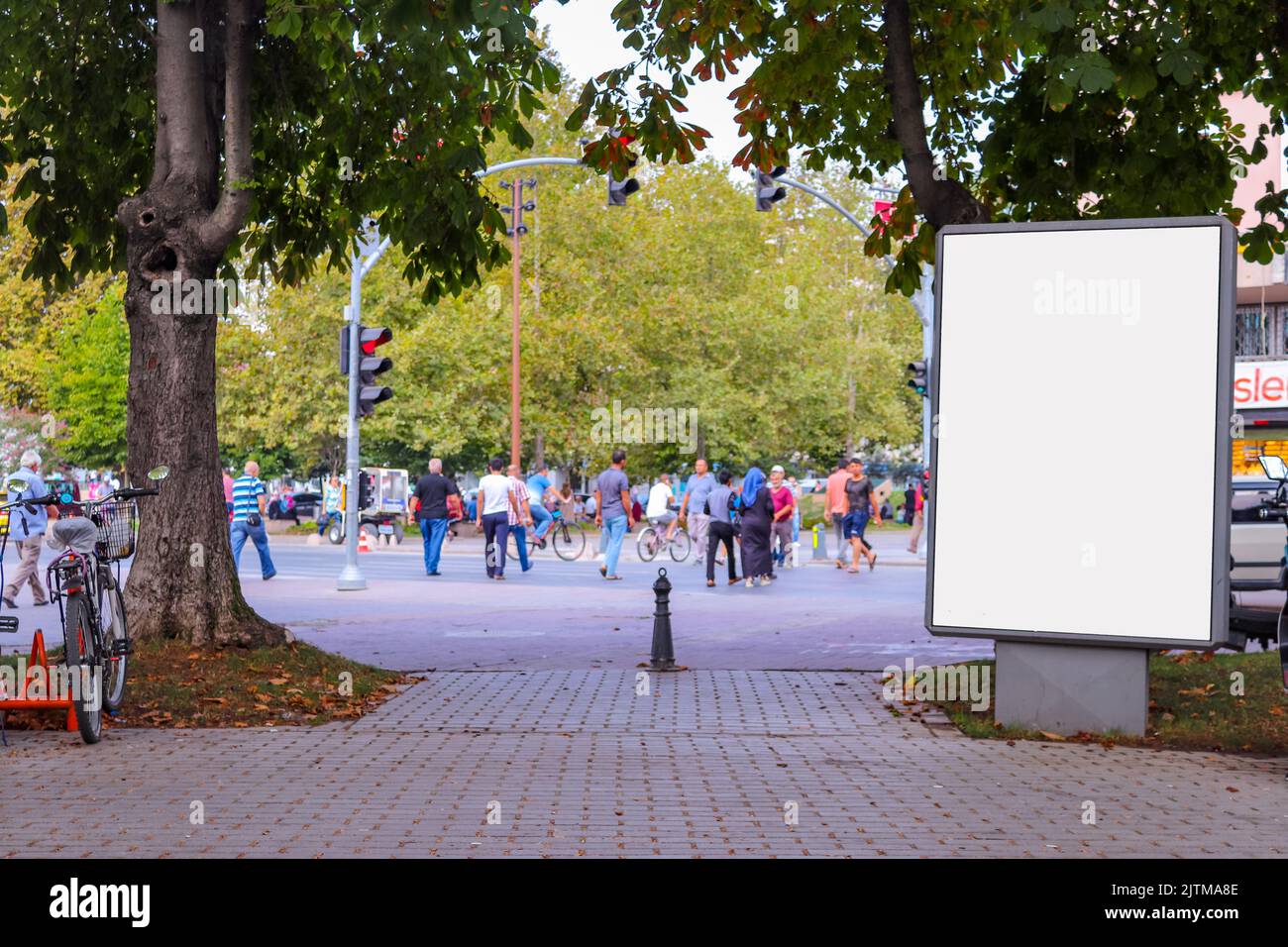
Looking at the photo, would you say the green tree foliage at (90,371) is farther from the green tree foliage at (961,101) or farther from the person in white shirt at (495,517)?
the green tree foliage at (961,101)

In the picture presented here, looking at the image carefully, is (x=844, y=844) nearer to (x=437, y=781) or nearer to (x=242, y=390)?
(x=437, y=781)

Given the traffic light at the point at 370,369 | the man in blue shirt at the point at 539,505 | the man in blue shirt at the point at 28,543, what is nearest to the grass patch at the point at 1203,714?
the traffic light at the point at 370,369

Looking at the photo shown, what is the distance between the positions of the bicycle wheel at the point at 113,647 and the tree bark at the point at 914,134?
6373 mm

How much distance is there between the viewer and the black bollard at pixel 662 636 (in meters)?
12.9

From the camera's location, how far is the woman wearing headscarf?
23.3 metres

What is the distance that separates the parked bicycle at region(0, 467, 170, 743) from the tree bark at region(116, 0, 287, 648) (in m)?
1.46

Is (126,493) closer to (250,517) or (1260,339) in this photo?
(250,517)

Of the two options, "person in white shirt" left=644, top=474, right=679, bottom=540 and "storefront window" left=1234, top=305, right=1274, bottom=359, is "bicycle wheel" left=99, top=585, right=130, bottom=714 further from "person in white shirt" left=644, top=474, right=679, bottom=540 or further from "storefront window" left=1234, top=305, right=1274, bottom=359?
"storefront window" left=1234, top=305, right=1274, bottom=359

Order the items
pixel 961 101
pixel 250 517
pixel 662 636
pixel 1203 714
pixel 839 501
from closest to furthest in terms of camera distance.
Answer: pixel 1203 714, pixel 662 636, pixel 961 101, pixel 250 517, pixel 839 501

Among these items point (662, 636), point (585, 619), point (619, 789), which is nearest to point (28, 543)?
point (585, 619)

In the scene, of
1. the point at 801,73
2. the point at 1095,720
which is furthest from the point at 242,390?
the point at 1095,720

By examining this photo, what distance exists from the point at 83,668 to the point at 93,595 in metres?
0.64

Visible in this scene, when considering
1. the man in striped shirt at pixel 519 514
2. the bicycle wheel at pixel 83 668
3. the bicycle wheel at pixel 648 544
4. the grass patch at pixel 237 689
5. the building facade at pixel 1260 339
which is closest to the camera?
the bicycle wheel at pixel 83 668

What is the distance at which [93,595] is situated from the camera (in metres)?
9.38
